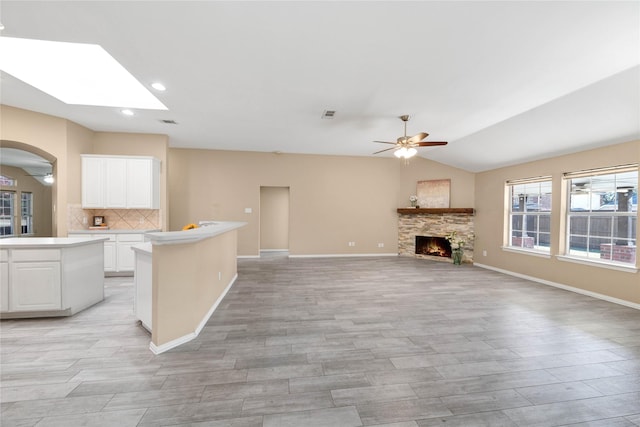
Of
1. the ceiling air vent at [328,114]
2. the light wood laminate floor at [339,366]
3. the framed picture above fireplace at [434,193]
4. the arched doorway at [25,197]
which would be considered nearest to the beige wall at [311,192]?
the framed picture above fireplace at [434,193]

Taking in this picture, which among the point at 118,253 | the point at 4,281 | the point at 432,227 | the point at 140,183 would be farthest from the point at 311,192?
the point at 4,281

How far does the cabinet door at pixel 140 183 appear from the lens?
514 cm

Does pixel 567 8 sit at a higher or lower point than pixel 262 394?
higher

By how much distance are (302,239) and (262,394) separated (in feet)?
18.0

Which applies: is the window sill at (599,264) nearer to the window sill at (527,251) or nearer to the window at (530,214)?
the window sill at (527,251)

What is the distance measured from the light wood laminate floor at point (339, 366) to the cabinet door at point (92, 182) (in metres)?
2.47

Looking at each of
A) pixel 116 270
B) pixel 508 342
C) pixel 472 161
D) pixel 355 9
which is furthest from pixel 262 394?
pixel 472 161

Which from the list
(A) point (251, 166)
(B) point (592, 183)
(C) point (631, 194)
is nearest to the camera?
(C) point (631, 194)

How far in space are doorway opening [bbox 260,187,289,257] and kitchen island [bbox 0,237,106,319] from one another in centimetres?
530

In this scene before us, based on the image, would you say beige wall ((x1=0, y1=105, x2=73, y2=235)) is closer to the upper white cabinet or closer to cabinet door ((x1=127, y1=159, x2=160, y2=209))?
the upper white cabinet

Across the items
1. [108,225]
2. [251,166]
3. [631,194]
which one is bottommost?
[108,225]

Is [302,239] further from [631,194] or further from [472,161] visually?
[631,194]

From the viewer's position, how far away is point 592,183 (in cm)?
427

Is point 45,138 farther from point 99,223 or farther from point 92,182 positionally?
point 99,223
